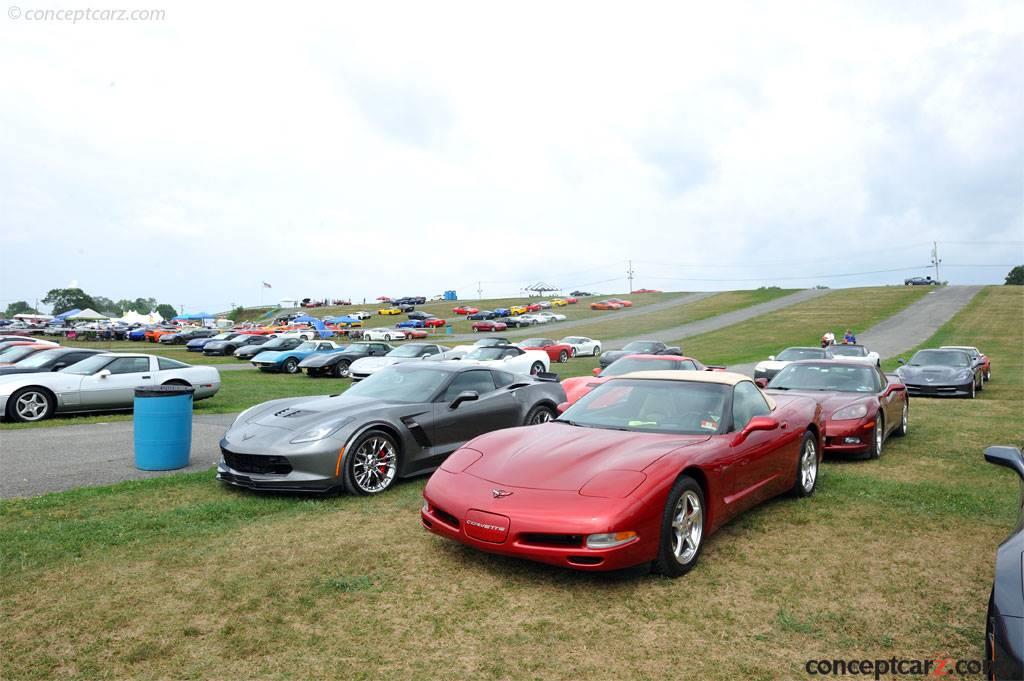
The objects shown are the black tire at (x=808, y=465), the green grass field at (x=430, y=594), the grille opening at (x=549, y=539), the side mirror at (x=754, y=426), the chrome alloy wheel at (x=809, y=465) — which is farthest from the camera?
the chrome alloy wheel at (x=809, y=465)

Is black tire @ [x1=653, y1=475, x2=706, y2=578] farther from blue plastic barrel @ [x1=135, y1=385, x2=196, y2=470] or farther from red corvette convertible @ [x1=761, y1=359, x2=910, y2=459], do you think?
blue plastic barrel @ [x1=135, y1=385, x2=196, y2=470]

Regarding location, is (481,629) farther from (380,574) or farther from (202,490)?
(202,490)

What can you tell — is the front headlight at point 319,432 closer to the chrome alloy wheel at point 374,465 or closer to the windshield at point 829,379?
the chrome alloy wheel at point 374,465

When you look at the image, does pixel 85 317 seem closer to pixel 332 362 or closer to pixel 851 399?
pixel 332 362

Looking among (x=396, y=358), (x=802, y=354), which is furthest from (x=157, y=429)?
(x=802, y=354)

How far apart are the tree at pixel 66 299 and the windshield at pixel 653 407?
142383 millimetres

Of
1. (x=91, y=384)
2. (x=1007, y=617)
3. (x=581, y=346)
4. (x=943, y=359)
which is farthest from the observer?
(x=581, y=346)

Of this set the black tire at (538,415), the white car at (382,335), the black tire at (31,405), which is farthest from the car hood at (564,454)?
the white car at (382,335)

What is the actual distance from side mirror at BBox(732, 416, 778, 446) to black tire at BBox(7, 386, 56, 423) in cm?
1210

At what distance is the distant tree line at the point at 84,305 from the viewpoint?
123 metres

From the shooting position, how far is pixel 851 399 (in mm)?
8391

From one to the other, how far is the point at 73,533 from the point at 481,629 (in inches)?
139

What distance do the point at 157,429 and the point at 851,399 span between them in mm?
8642

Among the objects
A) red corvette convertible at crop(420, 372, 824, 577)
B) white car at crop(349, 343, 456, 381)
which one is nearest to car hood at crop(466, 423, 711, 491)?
red corvette convertible at crop(420, 372, 824, 577)
